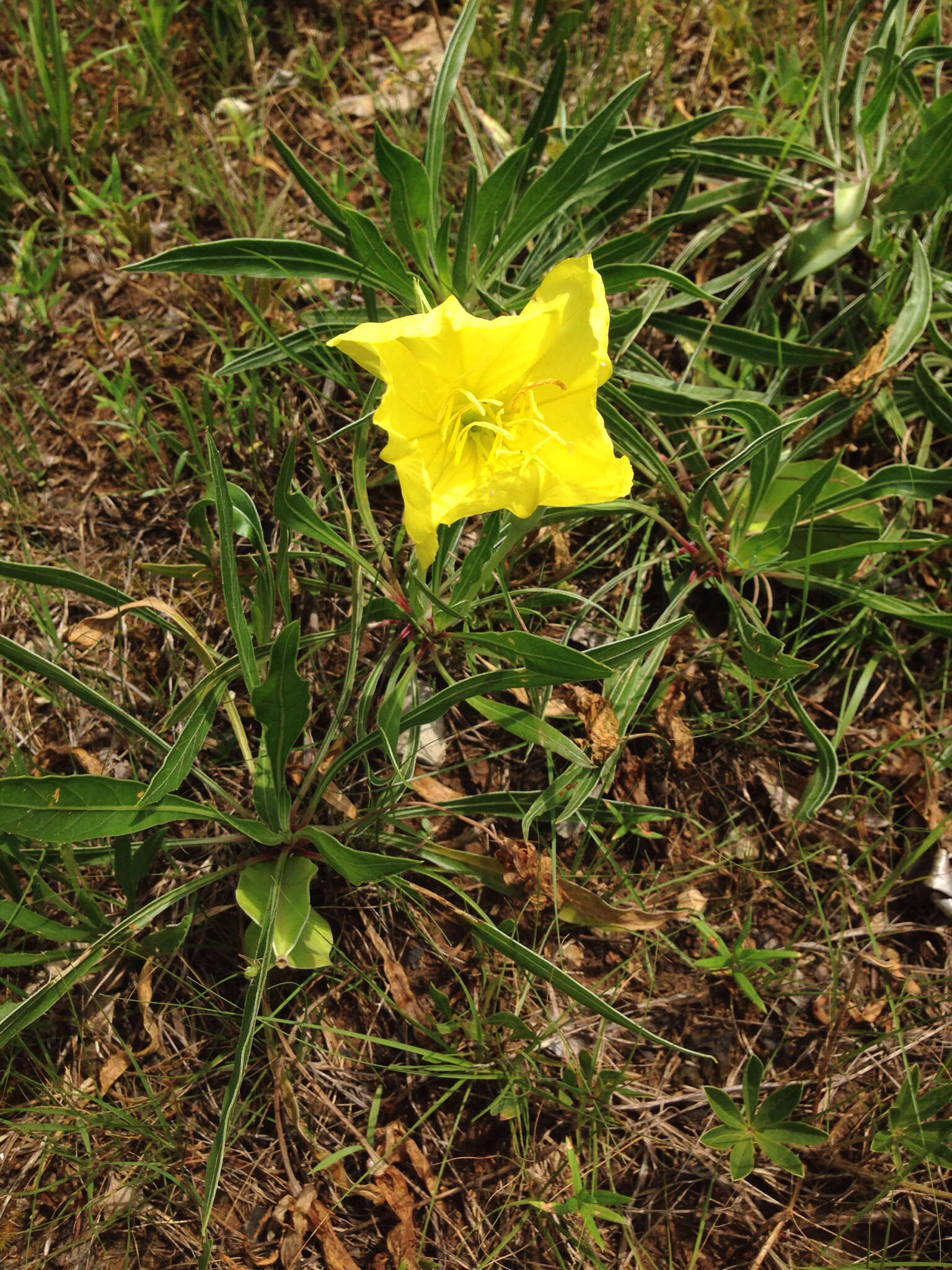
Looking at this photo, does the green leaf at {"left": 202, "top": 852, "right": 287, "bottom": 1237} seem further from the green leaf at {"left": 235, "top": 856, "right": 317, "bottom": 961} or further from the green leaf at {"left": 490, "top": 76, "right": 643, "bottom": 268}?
the green leaf at {"left": 490, "top": 76, "right": 643, "bottom": 268}

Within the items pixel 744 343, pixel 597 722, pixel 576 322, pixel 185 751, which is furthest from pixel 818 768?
pixel 185 751

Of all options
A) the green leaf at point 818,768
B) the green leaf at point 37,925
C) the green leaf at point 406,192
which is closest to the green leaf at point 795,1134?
the green leaf at point 818,768

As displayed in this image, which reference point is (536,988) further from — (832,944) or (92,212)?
(92,212)

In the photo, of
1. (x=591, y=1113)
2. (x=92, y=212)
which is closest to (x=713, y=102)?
(x=92, y=212)

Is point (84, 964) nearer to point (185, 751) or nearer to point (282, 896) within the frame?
point (282, 896)

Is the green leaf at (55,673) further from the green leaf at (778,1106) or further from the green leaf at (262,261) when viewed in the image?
the green leaf at (778,1106)
